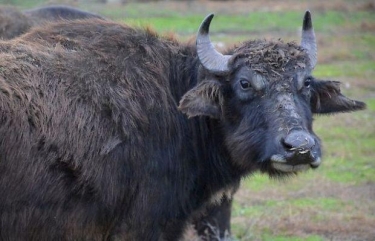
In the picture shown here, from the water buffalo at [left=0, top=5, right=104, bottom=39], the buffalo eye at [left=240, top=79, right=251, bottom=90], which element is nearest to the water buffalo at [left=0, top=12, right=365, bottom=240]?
the buffalo eye at [left=240, top=79, right=251, bottom=90]

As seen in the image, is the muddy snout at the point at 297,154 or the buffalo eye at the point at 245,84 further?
the buffalo eye at the point at 245,84

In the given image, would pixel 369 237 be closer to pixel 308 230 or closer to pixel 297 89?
pixel 308 230

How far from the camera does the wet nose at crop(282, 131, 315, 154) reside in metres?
6.04

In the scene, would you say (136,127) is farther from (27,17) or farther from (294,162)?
(27,17)

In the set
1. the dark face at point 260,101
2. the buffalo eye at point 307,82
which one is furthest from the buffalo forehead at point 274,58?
the buffalo eye at point 307,82

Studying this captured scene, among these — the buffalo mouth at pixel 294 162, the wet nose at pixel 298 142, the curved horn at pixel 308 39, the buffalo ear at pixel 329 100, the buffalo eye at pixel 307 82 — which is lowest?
the buffalo mouth at pixel 294 162

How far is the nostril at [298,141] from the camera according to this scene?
19.8ft

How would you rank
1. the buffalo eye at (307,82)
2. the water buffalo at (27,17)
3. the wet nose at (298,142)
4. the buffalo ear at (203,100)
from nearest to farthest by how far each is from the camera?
the wet nose at (298,142) < the buffalo ear at (203,100) < the buffalo eye at (307,82) < the water buffalo at (27,17)

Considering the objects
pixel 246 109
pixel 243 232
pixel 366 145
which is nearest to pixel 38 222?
pixel 246 109

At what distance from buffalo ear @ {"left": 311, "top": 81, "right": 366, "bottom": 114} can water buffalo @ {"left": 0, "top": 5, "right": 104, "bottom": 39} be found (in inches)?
172

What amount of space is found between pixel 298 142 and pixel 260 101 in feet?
1.87

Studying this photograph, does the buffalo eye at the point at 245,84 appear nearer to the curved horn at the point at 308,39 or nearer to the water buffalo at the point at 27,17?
the curved horn at the point at 308,39

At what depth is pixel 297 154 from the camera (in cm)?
607

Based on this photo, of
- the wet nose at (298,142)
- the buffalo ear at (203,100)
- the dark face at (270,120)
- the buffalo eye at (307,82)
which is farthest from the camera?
the buffalo eye at (307,82)
